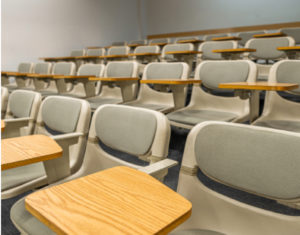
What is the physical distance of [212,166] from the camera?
0.91 metres

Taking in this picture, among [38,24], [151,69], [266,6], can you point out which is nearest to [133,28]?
[38,24]

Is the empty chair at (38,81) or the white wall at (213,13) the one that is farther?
the white wall at (213,13)

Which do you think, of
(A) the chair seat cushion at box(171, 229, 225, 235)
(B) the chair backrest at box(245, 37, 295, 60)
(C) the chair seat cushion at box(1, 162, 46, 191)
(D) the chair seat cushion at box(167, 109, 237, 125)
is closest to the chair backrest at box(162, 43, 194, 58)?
(B) the chair backrest at box(245, 37, 295, 60)

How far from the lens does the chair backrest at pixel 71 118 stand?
136cm

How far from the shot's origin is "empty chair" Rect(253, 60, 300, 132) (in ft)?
6.07

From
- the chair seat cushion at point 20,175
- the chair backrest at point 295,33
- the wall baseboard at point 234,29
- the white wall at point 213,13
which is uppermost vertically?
the white wall at point 213,13

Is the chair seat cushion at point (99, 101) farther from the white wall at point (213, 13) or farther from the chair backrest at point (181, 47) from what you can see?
the white wall at point (213, 13)

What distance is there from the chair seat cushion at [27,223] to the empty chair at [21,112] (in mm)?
745

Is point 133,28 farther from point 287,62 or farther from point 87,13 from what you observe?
point 287,62

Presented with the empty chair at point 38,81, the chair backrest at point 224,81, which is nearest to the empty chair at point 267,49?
the chair backrest at point 224,81

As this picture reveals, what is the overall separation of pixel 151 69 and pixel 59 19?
486cm

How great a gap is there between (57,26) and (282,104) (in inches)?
236

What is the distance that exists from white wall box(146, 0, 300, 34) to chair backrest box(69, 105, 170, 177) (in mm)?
5923

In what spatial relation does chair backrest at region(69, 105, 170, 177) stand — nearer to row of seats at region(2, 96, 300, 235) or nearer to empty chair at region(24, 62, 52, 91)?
row of seats at region(2, 96, 300, 235)
